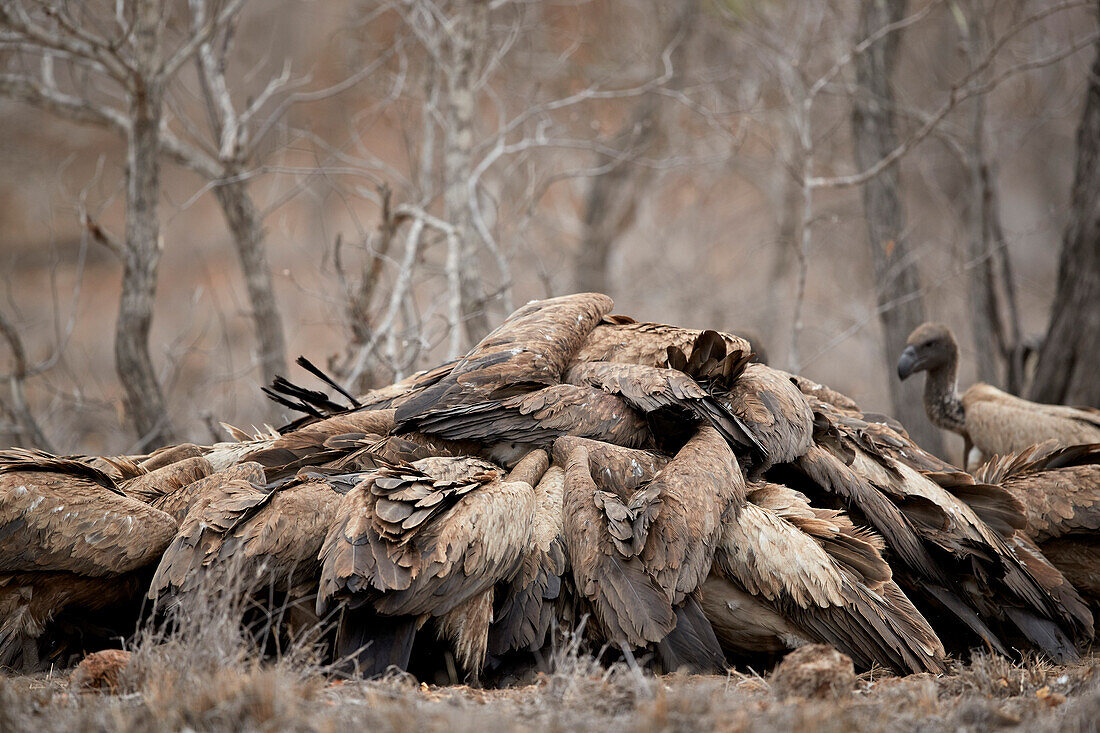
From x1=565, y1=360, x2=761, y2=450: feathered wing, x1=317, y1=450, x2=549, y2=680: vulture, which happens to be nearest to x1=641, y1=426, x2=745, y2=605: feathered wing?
x1=565, y1=360, x2=761, y2=450: feathered wing

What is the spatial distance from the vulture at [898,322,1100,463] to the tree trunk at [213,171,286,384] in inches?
209

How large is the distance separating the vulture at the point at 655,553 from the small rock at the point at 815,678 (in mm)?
540

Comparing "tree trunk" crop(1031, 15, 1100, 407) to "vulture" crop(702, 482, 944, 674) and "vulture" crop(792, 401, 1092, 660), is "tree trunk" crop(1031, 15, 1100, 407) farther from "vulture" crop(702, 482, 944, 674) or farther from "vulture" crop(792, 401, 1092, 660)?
"vulture" crop(702, 482, 944, 674)

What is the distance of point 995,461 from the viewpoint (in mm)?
5605

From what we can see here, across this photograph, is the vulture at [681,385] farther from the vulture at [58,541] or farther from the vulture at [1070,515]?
the vulture at [58,541]

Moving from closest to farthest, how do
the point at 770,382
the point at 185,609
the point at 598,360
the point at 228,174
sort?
1. the point at 185,609
2. the point at 770,382
3. the point at 598,360
4. the point at 228,174

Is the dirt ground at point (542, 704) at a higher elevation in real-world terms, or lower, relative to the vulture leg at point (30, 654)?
higher

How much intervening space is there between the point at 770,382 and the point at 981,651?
155 centimetres

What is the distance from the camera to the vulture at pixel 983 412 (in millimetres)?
5938

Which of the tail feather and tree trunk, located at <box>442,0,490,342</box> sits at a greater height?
tree trunk, located at <box>442,0,490,342</box>

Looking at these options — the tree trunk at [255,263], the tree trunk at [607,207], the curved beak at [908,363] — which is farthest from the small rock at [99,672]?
the tree trunk at [607,207]

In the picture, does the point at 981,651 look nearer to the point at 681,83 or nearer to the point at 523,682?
the point at 523,682

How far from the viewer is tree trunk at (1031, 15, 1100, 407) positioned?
8.14m

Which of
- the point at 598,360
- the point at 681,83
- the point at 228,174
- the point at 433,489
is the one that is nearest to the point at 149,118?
the point at 228,174
